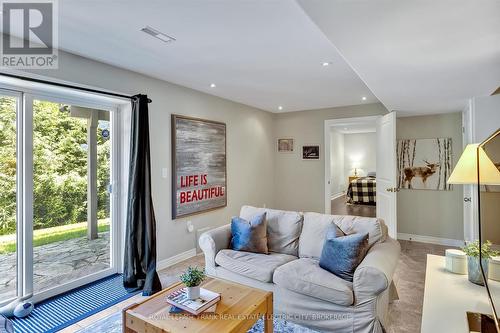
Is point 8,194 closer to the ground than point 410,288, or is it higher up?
higher up

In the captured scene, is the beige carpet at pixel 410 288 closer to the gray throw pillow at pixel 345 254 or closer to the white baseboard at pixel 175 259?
the gray throw pillow at pixel 345 254

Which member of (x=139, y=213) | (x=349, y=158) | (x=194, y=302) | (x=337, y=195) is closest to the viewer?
(x=194, y=302)

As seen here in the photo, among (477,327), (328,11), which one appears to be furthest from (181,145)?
(477,327)

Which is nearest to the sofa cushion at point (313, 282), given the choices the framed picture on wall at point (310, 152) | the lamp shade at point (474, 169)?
the lamp shade at point (474, 169)

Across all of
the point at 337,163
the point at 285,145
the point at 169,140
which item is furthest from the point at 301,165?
the point at 337,163

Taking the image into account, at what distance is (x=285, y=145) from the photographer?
5906 mm

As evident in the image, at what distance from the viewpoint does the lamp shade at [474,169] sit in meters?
1.48

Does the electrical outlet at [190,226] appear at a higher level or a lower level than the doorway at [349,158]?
lower

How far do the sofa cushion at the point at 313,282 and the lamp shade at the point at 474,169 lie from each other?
3.51ft

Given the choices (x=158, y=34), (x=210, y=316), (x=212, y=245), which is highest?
(x=158, y=34)

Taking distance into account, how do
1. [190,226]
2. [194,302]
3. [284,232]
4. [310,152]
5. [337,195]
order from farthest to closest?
[337,195]
[310,152]
[190,226]
[284,232]
[194,302]

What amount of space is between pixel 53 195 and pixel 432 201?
209 inches

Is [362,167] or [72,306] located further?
[362,167]

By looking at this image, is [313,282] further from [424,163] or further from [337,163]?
[337,163]
